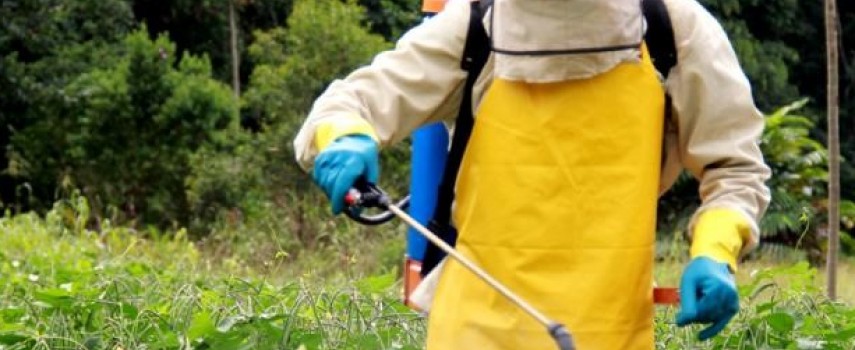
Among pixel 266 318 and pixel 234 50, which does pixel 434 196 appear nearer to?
pixel 266 318

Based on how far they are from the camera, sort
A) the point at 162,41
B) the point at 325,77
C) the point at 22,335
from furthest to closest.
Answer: the point at 162,41 < the point at 325,77 < the point at 22,335

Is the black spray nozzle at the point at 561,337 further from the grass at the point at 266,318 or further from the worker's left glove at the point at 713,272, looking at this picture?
the grass at the point at 266,318

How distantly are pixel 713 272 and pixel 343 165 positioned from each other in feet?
2.18

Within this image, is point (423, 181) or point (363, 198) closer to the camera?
point (363, 198)

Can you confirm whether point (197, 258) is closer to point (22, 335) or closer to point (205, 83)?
point (205, 83)

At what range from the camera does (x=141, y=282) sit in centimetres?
507

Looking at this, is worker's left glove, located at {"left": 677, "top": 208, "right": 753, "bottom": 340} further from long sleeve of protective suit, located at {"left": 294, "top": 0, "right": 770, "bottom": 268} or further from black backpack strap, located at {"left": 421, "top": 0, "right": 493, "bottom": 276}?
black backpack strap, located at {"left": 421, "top": 0, "right": 493, "bottom": 276}

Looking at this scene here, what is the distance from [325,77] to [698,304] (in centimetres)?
883

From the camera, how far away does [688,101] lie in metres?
3.00

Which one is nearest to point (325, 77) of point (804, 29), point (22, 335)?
point (22, 335)

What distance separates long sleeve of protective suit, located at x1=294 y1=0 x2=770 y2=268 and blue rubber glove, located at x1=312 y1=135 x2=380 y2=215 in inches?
5.3

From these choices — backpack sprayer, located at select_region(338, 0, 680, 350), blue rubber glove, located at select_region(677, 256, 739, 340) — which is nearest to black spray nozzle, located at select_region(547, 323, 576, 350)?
backpack sprayer, located at select_region(338, 0, 680, 350)

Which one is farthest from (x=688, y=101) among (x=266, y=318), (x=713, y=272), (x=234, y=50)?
(x=234, y=50)

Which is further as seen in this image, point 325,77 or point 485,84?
point 325,77
